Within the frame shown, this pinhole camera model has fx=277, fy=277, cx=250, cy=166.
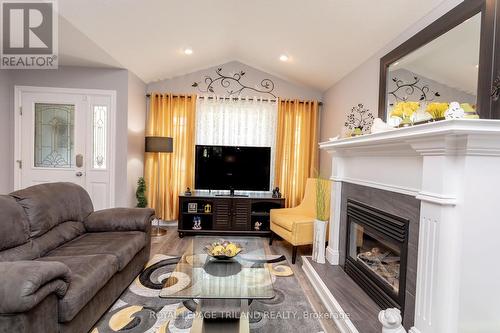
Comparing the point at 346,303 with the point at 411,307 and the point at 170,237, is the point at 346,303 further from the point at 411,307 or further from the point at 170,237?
the point at 170,237

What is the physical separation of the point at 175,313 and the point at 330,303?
1.26m

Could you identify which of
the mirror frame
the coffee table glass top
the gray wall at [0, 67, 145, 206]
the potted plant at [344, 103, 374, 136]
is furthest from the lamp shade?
the mirror frame

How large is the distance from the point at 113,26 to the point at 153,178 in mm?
2442

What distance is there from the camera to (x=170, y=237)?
4320 millimetres

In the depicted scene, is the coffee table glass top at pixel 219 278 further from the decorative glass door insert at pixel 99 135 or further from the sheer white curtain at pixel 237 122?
the sheer white curtain at pixel 237 122

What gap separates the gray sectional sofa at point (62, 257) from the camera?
139cm

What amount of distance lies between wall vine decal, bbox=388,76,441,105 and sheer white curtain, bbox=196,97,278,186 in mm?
2377

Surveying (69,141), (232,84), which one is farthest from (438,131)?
(69,141)

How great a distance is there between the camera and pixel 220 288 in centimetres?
189

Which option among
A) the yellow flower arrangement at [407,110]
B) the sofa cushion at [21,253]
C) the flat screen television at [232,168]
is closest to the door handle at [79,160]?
the flat screen television at [232,168]

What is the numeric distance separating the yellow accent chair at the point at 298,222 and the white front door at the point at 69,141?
244 centimetres

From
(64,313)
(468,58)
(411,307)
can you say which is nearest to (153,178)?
(64,313)

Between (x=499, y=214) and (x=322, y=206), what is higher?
(x=499, y=214)

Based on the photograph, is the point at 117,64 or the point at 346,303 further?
the point at 117,64
